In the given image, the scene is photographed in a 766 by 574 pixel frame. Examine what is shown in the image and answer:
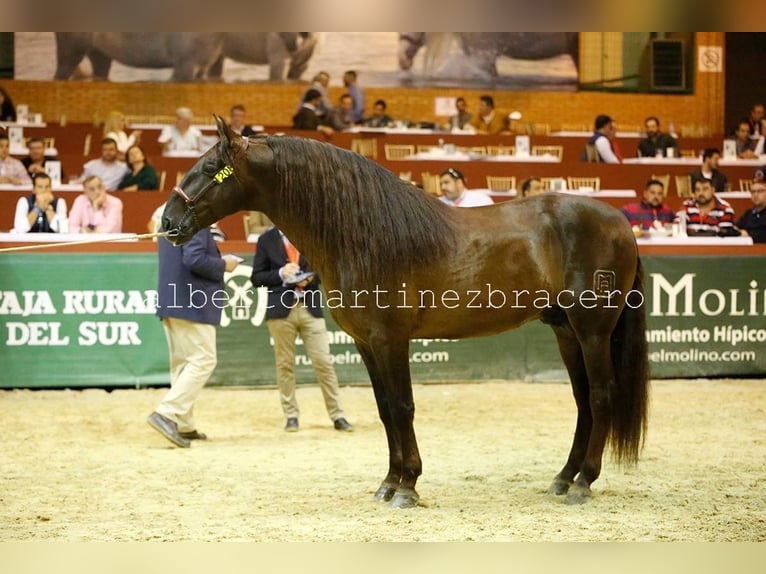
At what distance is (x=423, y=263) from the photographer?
609cm

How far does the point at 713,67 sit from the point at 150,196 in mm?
15158

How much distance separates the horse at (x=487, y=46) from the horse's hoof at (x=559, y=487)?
16972mm

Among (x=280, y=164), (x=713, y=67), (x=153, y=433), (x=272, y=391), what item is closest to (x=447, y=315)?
(x=280, y=164)

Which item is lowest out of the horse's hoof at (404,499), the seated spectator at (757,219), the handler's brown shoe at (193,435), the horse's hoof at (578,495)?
the handler's brown shoe at (193,435)

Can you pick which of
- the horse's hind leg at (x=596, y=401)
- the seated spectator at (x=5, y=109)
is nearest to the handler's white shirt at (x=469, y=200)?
the horse's hind leg at (x=596, y=401)

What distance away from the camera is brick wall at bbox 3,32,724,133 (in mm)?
21656

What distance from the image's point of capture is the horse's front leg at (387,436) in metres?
6.28

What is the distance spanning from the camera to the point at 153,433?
28.9ft

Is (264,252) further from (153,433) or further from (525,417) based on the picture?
(525,417)

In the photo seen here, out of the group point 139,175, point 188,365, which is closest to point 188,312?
point 188,365

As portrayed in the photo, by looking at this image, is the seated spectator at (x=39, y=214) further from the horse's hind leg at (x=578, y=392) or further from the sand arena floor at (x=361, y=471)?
the horse's hind leg at (x=578, y=392)

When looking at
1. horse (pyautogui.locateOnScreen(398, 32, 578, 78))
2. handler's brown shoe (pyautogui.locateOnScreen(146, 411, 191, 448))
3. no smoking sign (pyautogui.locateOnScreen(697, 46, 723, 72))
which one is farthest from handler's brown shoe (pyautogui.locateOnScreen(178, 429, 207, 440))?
no smoking sign (pyautogui.locateOnScreen(697, 46, 723, 72))

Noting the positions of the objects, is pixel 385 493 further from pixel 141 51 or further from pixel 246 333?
pixel 141 51

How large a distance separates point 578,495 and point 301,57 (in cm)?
1730
